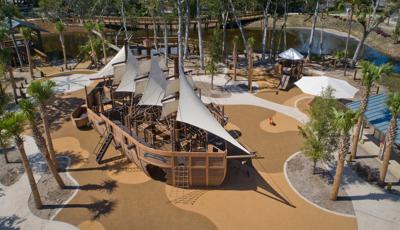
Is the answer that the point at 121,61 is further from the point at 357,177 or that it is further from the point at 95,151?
the point at 357,177

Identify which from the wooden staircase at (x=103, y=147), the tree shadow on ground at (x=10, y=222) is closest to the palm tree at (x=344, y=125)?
the wooden staircase at (x=103, y=147)

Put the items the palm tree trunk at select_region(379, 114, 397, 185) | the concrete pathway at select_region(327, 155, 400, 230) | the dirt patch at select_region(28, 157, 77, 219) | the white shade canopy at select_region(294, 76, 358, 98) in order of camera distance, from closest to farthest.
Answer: the concrete pathway at select_region(327, 155, 400, 230), the dirt patch at select_region(28, 157, 77, 219), the palm tree trunk at select_region(379, 114, 397, 185), the white shade canopy at select_region(294, 76, 358, 98)

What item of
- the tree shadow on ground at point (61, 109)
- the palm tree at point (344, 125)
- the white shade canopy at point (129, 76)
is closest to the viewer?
the palm tree at point (344, 125)

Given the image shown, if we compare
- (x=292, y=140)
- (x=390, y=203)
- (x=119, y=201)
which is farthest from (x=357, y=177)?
(x=119, y=201)

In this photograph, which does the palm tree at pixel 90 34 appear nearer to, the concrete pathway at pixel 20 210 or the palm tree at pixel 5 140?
the palm tree at pixel 5 140

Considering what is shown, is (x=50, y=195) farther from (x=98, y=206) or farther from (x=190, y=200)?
(x=190, y=200)

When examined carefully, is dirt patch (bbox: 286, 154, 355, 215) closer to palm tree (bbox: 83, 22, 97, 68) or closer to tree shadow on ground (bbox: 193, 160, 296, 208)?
tree shadow on ground (bbox: 193, 160, 296, 208)

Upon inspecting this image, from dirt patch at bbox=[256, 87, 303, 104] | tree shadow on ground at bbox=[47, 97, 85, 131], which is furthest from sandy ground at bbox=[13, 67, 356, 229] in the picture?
dirt patch at bbox=[256, 87, 303, 104]
